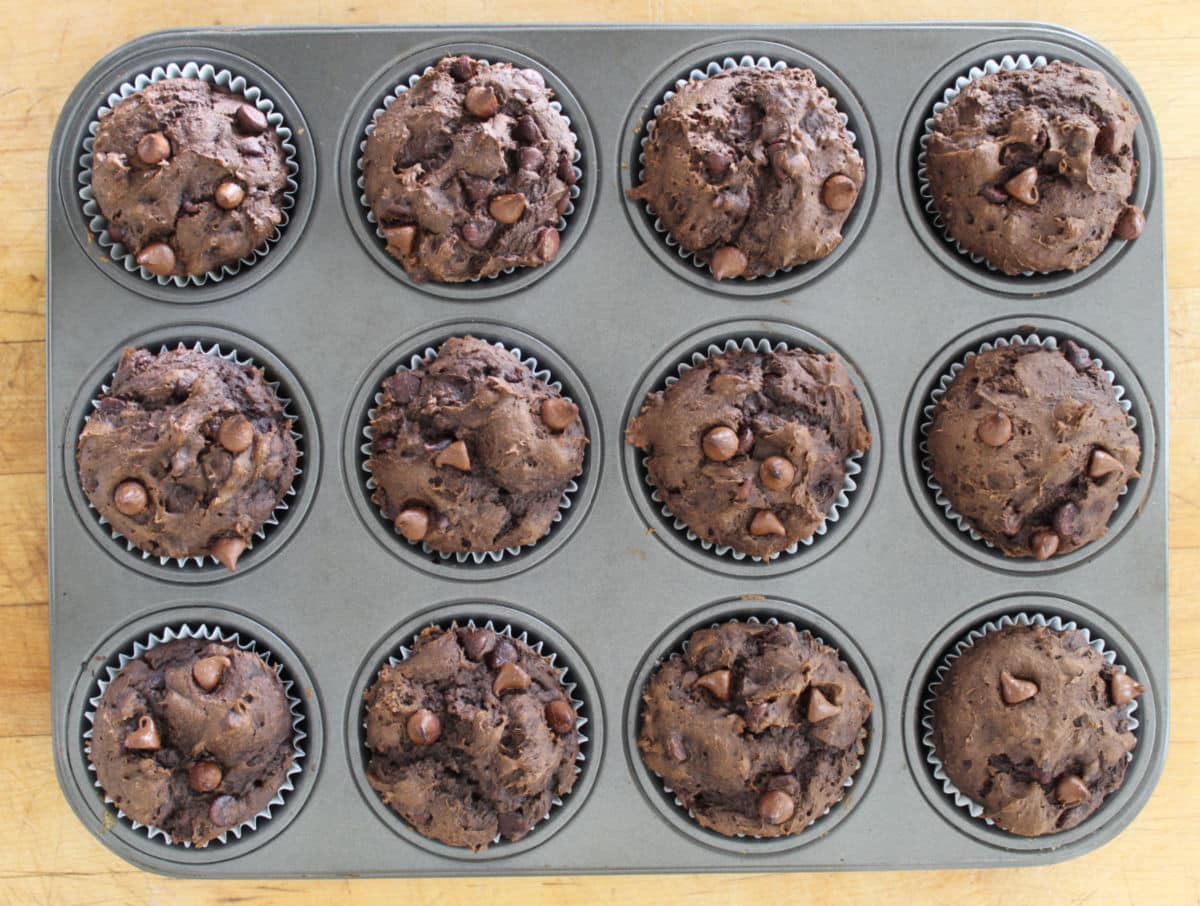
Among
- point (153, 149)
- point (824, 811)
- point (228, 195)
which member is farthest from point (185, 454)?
point (824, 811)

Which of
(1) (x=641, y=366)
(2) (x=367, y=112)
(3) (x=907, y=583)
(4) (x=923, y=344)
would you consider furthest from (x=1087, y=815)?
(2) (x=367, y=112)

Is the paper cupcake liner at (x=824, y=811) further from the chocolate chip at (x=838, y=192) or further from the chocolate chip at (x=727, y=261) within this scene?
the chocolate chip at (x=838, y=192)

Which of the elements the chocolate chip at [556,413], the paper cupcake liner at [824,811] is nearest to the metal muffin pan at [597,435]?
the paper cupcake liner at [824,811]

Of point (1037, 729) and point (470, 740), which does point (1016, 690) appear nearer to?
point (1037, 729)

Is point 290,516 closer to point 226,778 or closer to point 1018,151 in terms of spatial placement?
point 226,778

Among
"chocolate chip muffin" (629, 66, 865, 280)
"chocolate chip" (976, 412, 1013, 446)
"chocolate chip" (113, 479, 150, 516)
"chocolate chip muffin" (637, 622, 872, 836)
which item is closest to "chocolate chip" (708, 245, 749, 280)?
"chocolate chip muffin" (629, 66, 865, 280)

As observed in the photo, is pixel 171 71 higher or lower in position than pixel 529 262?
higher
